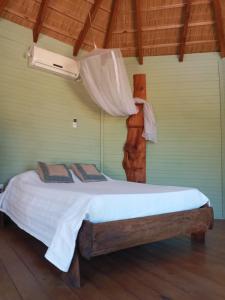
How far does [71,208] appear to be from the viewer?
202 centimetres

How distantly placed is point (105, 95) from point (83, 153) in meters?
1.34

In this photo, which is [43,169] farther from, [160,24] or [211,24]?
[211,24]

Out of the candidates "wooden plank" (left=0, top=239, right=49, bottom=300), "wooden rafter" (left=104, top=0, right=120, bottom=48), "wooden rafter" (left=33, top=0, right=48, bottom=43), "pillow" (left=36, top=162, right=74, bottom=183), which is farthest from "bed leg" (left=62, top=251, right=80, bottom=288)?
"wooden rafter" (left=104, top=0, right=120, bottom=48)

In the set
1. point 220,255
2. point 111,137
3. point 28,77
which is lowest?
point 220,255

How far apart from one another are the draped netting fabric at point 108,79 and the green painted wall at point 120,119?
3.01 ft

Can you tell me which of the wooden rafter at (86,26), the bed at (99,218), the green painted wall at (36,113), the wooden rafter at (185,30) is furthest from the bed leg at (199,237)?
the wooden rafter at (86,26)

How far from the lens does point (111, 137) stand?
4.79 metres

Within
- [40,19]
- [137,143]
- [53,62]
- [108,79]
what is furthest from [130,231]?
[40,19]

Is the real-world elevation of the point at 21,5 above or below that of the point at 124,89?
above

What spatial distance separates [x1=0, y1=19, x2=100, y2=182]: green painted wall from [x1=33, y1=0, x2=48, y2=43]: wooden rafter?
10cm

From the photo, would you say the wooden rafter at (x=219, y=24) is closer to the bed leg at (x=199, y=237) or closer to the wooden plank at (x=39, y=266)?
the bed leg at (x=199, y=237)

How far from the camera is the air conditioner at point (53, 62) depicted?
396 centimetres

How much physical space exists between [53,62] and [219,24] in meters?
2.75

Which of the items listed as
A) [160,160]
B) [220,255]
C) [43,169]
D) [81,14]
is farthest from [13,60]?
[220,255]
